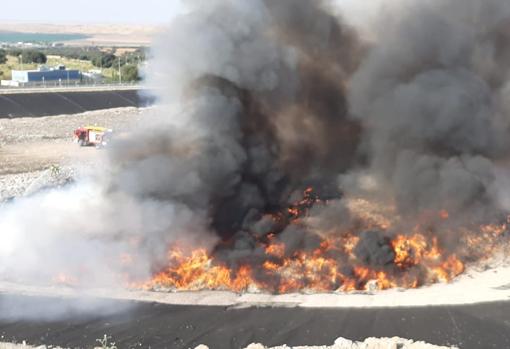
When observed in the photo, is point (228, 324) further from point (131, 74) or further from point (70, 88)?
point (131, 74)

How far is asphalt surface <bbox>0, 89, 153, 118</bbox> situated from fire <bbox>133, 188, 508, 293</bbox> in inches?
2081

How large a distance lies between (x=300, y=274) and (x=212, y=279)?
3614 millimetres

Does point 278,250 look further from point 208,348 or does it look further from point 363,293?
point 208,348

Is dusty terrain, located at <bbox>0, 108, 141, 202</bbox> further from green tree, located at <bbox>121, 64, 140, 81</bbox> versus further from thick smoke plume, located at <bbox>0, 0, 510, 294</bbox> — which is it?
green tree, located at <bbox>121, 64, 140, 81</bbox>

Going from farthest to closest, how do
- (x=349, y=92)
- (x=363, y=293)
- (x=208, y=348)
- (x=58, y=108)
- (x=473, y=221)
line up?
(x=58, y=108) → (x=349, y=92) → (x=473, y=221) → (x=363, y=293) → (x=208, y=348)

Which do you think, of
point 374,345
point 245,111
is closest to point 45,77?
point 245,111

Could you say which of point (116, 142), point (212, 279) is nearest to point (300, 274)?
point (212, 279)

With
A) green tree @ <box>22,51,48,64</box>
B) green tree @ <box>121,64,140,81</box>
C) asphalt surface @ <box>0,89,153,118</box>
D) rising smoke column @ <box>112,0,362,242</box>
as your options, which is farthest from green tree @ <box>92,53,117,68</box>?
rising smoke column @ <box>112,0,362,242</box>

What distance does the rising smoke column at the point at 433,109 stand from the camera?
30.7m

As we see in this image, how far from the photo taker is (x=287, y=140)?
33469 millimetres

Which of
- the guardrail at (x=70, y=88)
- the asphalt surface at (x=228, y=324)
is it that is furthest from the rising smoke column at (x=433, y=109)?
the guardrail at (x=70, y=88)

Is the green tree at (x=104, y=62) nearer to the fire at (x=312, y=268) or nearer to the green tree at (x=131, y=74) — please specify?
the green tree at (x=131, y=74)

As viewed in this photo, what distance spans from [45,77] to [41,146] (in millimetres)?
43035

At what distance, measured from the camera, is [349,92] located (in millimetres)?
33469
